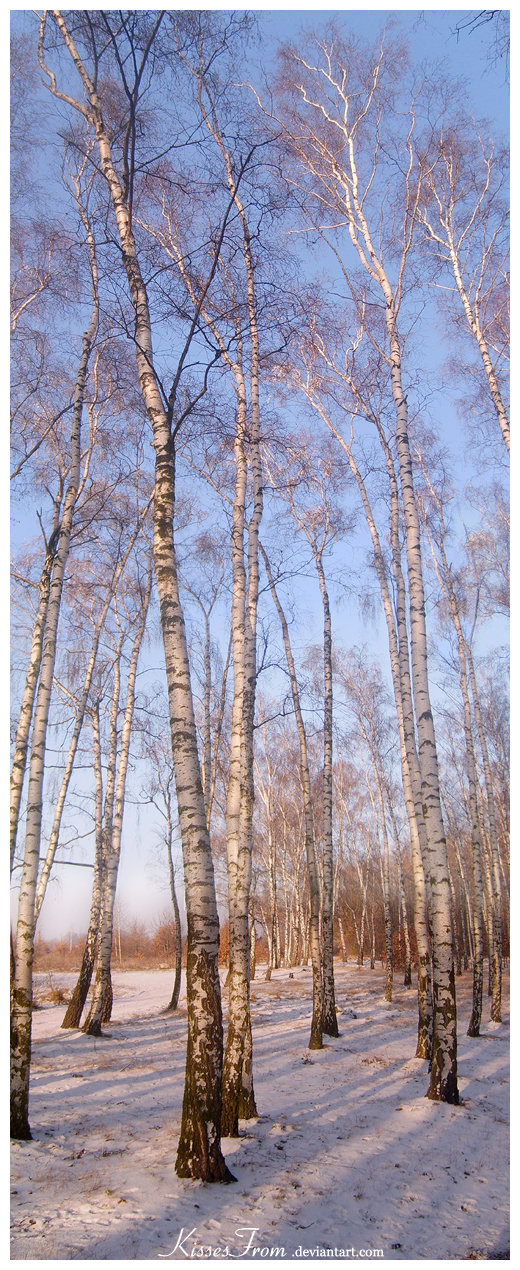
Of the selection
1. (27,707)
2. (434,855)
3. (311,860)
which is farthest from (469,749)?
(27,707)

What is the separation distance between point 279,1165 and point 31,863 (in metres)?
3.28

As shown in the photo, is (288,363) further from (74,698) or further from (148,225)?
(74,698)

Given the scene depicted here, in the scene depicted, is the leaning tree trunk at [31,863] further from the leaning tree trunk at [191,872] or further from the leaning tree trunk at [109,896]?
the leaning tree trunk at [109,896]

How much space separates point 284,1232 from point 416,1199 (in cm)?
128

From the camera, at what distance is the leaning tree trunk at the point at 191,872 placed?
13.8 ft

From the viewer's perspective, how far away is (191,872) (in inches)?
172

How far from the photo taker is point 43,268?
8.97 metres

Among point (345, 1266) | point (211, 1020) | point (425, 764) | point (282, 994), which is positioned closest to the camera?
point (345, 1266)

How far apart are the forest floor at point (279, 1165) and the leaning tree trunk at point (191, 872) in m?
0.29

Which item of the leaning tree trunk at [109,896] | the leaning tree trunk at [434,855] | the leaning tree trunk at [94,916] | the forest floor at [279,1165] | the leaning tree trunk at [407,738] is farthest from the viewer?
the leaning tree trunk at [94,916]

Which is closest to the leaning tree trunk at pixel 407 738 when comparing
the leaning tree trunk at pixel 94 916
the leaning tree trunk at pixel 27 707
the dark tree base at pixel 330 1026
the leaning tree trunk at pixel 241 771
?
the dark tree base at pixel 330 1026

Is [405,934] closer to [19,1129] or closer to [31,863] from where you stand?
[19,1129]

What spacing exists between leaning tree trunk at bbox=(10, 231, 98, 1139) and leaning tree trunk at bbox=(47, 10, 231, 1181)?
193 cm
